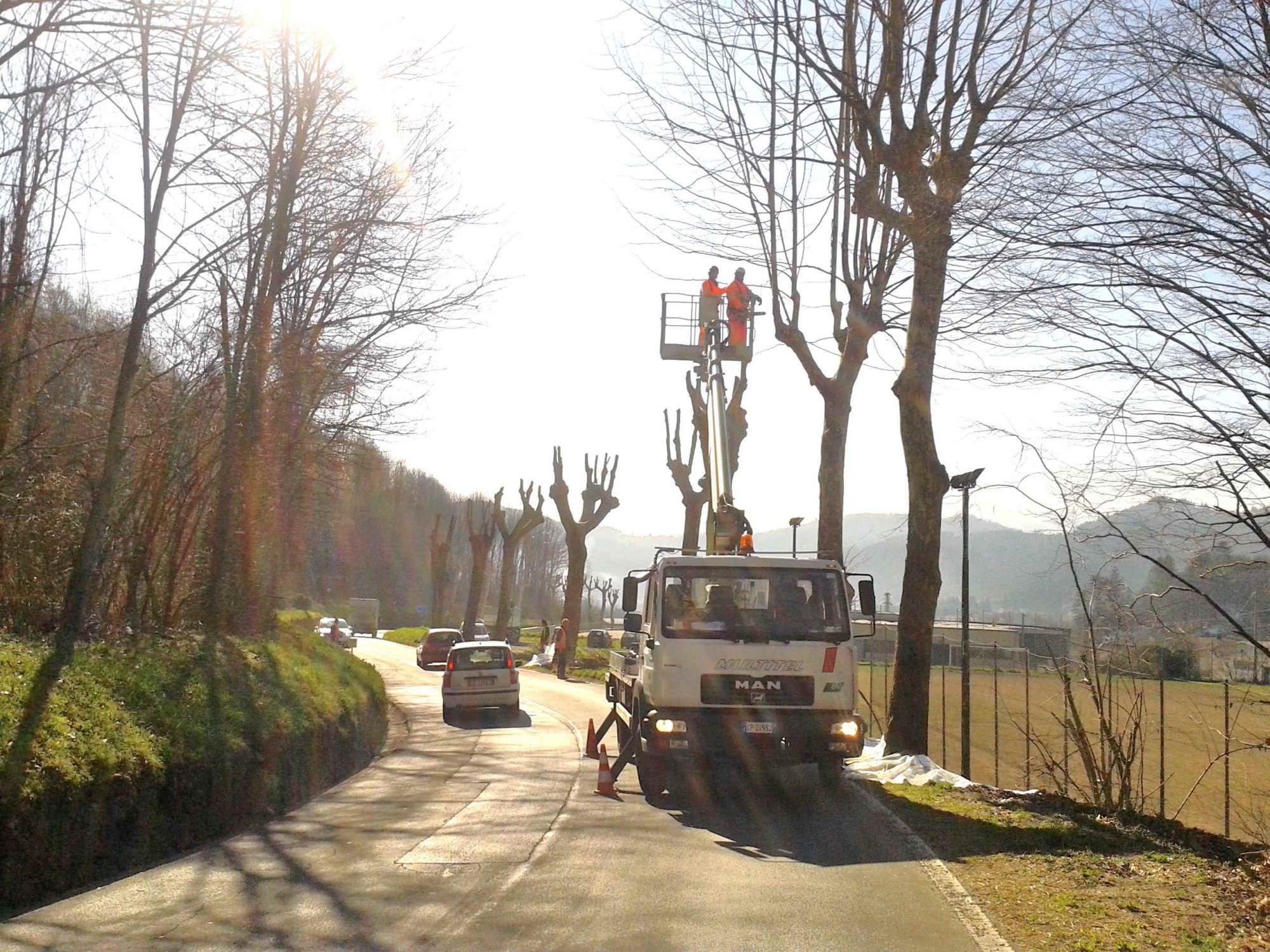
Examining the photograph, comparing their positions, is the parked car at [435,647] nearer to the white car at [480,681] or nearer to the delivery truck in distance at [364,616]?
the white car at [480,681]

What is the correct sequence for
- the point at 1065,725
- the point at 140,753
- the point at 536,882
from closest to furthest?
1. the point at 536,882
2. the point at 140,753
3. the point at 1065,725

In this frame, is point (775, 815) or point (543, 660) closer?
point (775, 815)

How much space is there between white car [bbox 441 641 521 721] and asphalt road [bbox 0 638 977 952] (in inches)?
423

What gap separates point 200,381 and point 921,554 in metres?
12.2

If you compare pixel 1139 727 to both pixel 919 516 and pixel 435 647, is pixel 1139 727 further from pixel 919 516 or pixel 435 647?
pixel 435 647

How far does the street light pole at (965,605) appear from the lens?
14.6 m

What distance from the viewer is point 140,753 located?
9297 millimetres

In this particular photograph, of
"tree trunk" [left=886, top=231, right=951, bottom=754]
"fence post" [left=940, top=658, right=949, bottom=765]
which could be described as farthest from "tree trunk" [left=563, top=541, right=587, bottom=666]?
"tree trunk" [left=886, top=231, right=951, bottom=754]

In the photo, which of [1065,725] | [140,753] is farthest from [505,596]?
[140,753]

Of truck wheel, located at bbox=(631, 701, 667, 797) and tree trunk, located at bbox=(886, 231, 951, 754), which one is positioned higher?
tree trunk, located at bbox=(886, 231, 951, 754)

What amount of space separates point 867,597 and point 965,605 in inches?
106

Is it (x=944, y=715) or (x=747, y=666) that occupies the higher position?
(x=747, y=666)

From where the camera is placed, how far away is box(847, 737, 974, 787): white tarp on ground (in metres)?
13.6

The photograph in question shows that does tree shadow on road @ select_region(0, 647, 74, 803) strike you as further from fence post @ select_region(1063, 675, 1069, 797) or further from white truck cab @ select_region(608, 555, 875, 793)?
fence post @ select_region(1063, 675, 1069, 797)
